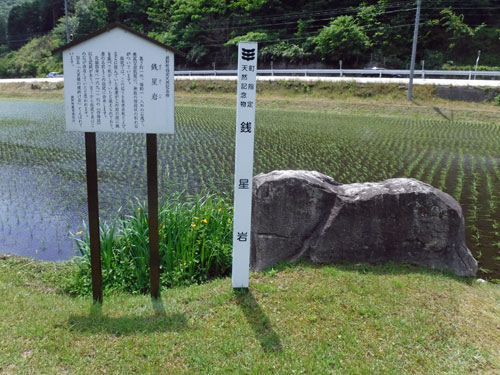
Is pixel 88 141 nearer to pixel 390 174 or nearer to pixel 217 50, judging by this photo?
pixel 390 174

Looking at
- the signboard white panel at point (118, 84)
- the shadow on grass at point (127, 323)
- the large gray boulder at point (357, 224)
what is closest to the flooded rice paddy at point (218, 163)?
the large gray boulder at point (357, 224)

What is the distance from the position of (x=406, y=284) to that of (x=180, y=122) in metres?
15.9

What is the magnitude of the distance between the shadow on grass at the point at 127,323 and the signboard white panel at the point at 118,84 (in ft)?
5.05

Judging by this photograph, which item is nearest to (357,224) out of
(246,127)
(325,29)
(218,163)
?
(246,127)

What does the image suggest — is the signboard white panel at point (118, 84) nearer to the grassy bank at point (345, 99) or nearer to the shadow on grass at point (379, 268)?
the shadow on grass at point (379, 268)

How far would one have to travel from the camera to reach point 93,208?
3.60 metres

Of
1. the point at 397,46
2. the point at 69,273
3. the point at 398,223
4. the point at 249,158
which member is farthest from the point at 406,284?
the point at 397,46

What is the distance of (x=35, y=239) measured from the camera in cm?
607

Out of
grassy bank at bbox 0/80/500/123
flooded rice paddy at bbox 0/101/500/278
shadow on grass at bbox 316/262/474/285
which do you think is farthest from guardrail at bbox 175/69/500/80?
shadow on grass at bbox 316/262/474/285

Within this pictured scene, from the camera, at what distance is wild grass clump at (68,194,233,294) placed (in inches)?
174

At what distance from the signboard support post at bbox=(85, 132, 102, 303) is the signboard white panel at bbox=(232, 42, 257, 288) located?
3.99 feet

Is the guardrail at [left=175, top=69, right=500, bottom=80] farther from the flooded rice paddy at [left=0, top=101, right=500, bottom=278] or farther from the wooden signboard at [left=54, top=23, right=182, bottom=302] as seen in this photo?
the wooden signboard at [left=54, top=23, right=182, bottom=302]

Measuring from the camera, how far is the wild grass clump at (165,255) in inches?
174

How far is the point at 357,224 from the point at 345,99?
64.6 feet
